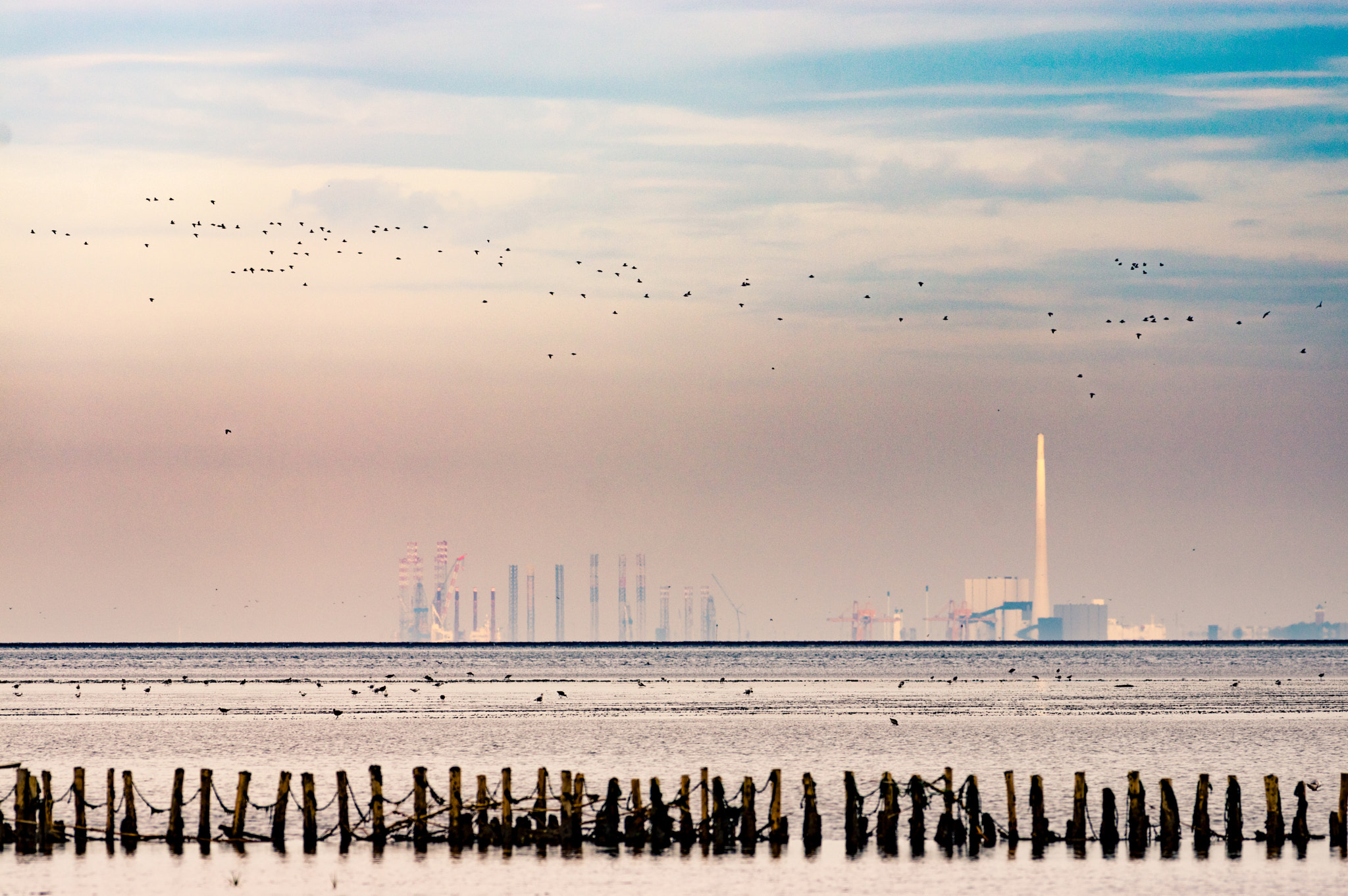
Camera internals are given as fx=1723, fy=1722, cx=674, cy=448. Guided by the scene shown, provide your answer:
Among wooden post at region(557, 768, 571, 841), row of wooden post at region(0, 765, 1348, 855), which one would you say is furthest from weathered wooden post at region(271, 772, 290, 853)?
wooden post at region(557, 768, 571, 841)

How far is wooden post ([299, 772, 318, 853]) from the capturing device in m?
36.7

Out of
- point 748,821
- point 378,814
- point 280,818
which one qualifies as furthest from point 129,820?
point 748,821

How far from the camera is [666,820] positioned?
1481 inches

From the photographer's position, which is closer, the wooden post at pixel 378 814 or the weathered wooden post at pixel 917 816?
the weathered wooden post at pixel 917 816

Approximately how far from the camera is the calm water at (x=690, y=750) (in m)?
35.4

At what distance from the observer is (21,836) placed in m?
37.8

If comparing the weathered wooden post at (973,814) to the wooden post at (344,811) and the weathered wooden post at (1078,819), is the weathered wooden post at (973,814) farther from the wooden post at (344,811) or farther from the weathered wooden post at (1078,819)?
the wooden post at (344,811)

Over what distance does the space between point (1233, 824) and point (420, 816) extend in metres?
17.7

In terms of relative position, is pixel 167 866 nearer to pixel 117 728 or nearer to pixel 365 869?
pixel 365 869

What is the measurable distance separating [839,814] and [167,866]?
59.4 feet

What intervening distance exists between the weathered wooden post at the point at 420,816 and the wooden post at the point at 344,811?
1452 mm

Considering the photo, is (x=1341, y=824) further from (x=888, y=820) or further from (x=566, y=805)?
(x=566, y=805)

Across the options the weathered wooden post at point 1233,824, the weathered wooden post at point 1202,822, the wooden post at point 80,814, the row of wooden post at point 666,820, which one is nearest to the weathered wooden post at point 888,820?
the row of wooden post at point 666,820

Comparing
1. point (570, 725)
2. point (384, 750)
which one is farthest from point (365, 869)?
point (570, 725)
